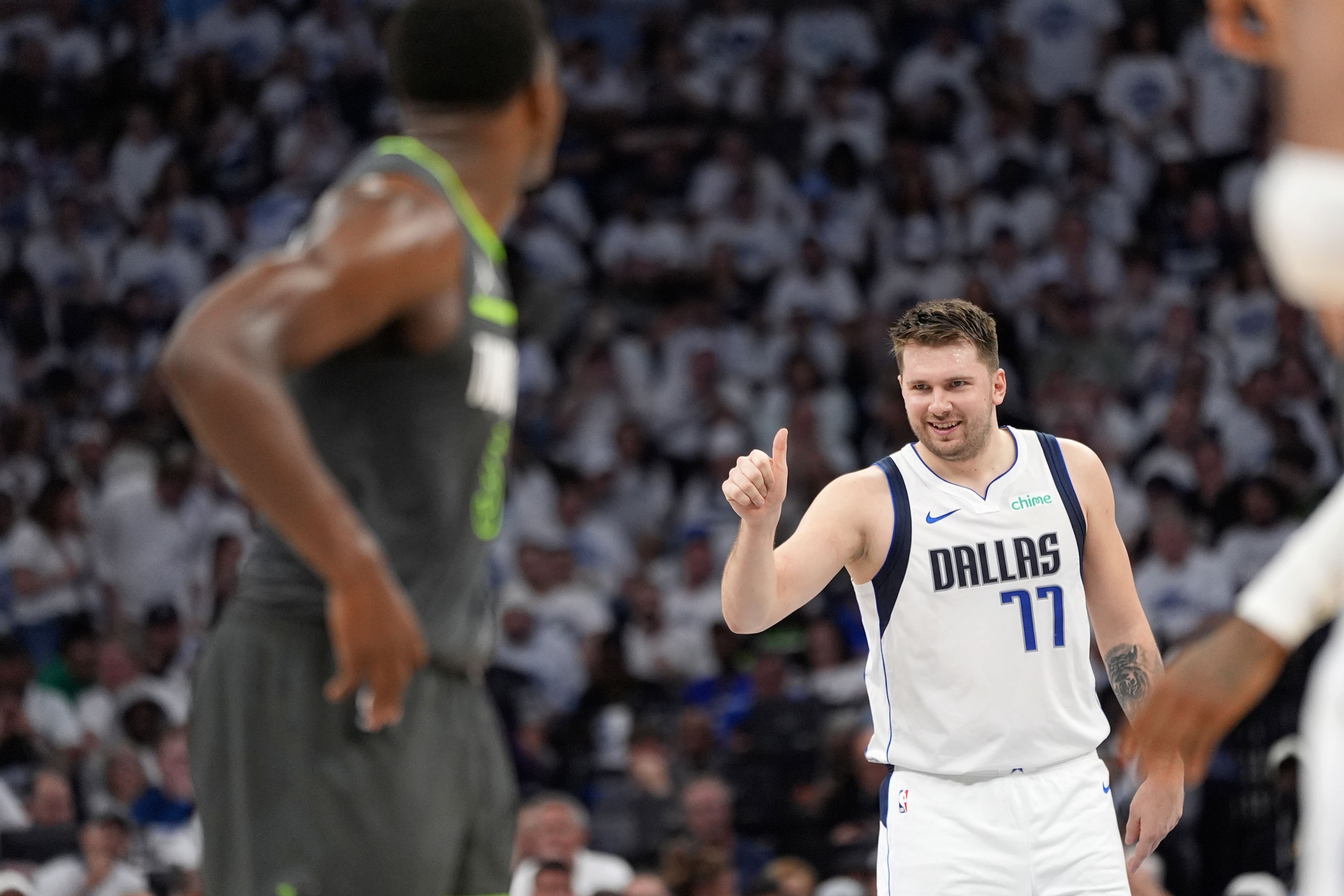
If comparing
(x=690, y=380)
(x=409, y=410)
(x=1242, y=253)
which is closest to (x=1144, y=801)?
(x=409, y=410)

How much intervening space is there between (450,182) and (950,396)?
110 inches

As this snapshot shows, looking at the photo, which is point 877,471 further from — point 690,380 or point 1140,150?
point 1140,150

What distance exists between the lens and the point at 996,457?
5328 millimetres

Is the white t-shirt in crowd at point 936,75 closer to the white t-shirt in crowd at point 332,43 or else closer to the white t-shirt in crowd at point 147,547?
the white t-shirt in crowd at point 332,43

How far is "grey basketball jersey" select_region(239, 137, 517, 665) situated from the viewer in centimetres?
263

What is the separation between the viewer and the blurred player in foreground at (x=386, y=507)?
94.0 inches

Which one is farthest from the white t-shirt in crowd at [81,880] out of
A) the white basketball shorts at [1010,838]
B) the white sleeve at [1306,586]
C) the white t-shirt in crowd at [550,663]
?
the white sleeve at [1306,586]

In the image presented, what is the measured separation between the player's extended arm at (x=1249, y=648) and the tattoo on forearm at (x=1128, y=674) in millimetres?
2651

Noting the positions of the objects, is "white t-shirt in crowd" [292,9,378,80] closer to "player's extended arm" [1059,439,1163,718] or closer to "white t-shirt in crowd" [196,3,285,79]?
"white t-shirt in crowd" [196,3,285,79]

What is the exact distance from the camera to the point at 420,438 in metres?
2.65

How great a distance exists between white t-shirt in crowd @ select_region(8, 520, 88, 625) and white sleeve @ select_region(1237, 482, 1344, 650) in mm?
9919

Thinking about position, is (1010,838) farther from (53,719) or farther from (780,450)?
(53,719)

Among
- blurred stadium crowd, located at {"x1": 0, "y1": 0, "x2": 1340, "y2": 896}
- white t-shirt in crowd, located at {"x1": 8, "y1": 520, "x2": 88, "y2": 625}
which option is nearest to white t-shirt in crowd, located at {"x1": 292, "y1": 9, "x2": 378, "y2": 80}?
blurred stadium crowd, located at {"x1": 0, "y1": 0, "x2": 1340, "y2": 896}

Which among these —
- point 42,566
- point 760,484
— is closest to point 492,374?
point 760,484
